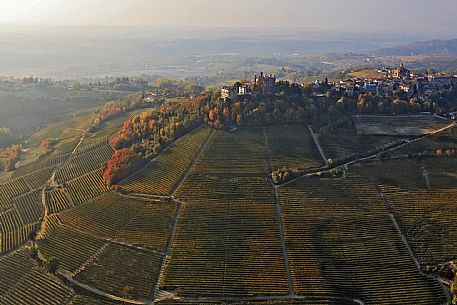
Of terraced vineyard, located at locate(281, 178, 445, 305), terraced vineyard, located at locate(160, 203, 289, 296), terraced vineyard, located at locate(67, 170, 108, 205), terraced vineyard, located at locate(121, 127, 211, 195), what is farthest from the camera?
terraced vineyard, located at locate(67, 170, 108, 205)

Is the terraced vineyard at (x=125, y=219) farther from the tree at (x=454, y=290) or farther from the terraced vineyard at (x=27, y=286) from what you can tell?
the tree at (x=454, y=290)

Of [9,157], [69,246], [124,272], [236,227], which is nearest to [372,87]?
[236,227]

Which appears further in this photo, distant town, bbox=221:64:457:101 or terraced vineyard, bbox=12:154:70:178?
distant town, bbox=221:64:457:101

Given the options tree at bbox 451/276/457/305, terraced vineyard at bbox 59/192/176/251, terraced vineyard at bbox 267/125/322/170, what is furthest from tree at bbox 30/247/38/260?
tree at bbox 451/276/457/305

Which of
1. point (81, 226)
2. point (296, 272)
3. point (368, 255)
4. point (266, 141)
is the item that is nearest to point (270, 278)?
point (296, 272)

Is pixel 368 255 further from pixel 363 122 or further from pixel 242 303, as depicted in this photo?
pixel 363 122

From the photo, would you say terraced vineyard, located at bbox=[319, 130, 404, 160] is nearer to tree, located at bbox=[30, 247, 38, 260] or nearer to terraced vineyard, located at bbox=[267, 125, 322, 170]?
terraced vineyard, located at bbox=[267, 125, 322, 170]
